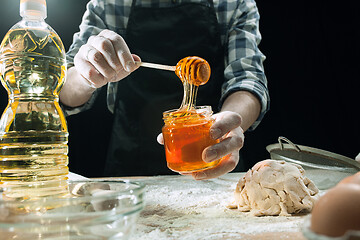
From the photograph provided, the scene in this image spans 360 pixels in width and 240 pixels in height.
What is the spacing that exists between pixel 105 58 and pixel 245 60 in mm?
1057

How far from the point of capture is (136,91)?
2.24m

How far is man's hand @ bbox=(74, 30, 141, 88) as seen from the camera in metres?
1.27

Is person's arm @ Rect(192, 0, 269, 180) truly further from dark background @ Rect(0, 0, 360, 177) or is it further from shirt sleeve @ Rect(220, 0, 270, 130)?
dark background @ Rect(0, 0, 360, 177)

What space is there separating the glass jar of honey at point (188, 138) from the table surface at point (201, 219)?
0.16 meters

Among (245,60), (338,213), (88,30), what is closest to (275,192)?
(338,213)

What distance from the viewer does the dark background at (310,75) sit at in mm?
3582

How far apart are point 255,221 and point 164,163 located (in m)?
1.20

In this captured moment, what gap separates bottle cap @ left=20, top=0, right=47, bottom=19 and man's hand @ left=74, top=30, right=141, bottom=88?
0.90 feet

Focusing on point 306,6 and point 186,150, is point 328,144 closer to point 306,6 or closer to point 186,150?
point 306,6

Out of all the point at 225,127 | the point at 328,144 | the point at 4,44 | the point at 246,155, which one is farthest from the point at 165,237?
the point at 328,144

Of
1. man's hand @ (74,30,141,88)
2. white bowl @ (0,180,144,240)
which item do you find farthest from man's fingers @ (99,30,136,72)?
white bowl @ (0,180,144,240)

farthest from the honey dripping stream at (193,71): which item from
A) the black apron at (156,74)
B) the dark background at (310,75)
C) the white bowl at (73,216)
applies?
the dark background at (310,75)

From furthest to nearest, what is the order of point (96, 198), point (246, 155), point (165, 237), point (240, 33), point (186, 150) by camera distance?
point (246, 155) < point (240, 33) < point (186, 150) < point (165, 237) < point (96, 198)

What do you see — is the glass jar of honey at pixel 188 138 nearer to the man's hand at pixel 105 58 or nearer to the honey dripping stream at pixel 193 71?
the honey dripping stream at pixel 193 71
